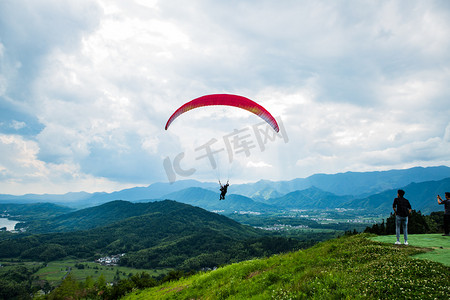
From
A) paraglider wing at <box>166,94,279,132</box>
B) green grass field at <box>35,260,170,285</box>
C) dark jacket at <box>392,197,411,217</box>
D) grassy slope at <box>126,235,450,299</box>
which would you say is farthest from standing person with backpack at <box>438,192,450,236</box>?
green grass field at <box>35,260,170,285</box>

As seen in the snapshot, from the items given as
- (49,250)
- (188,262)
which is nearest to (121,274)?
(188,262)

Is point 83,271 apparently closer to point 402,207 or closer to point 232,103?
point 232,103

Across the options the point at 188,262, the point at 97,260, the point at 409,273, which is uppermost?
the point at 409,273

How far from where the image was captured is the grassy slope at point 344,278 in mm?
7188

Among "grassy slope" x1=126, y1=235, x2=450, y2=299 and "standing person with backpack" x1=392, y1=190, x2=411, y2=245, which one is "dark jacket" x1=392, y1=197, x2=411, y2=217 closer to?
"standing person with backpack" x1=392, y1=190, x2=411, y2=245

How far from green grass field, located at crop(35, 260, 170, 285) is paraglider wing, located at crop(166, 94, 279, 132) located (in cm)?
15145

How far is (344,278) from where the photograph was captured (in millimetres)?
8625

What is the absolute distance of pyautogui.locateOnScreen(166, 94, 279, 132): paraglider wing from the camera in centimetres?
2288

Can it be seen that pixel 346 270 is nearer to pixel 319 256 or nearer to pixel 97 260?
pixel 319 256

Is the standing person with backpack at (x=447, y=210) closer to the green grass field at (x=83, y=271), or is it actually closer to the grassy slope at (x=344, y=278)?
the grassy slope at (x=344, y=278)

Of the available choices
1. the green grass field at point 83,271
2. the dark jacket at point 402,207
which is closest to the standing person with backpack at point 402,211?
the dark jacket at point 402,207

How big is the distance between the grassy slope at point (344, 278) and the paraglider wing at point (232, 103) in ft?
46.8

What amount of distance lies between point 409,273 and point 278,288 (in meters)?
4.96

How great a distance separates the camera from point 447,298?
20.4 ft
